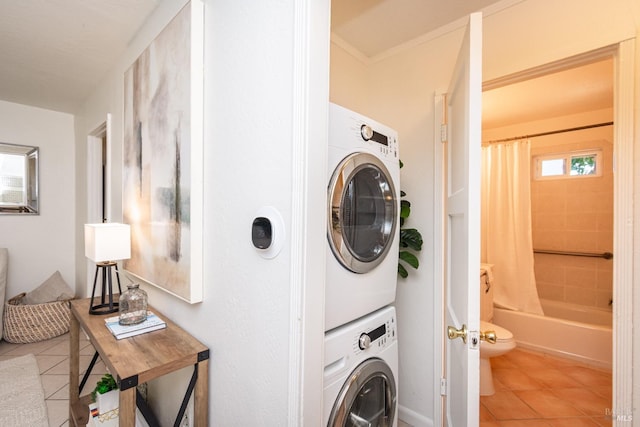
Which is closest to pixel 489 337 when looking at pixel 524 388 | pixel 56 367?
pixel 524 388

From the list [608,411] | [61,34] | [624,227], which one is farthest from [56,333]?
[608,411]

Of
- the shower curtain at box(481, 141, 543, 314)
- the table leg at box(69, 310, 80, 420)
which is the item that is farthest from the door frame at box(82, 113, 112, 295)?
the shower curtain at box(481, 141, 543, 314)

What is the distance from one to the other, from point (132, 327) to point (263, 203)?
0.96m

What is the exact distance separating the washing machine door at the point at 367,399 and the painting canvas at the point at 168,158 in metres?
0.72

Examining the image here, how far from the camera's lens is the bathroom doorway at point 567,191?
109 inches

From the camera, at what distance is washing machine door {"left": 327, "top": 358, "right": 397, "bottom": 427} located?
1049 millimetres

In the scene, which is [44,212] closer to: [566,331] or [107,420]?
[107,420]

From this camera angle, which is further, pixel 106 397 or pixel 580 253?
pixel 580 253

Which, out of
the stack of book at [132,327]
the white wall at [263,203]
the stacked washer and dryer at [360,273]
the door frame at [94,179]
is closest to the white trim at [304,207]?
the white wall at [263,203]

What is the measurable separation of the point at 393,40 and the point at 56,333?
4.07 m

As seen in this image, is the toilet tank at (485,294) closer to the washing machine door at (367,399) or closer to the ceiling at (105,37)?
the ceiling at (105,37)

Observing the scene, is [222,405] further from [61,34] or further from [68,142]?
[68,142]

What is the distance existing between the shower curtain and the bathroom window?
551mm

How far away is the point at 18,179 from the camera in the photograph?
119 inches
